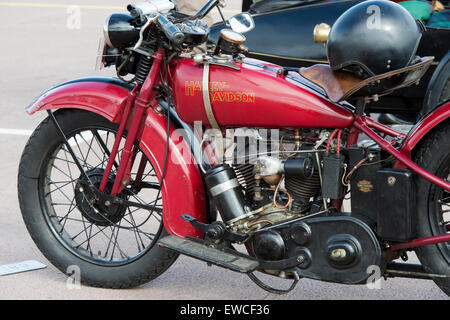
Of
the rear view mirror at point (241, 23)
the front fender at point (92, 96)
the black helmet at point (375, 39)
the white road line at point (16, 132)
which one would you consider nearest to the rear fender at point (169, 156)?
the front fender at point (92, 96)

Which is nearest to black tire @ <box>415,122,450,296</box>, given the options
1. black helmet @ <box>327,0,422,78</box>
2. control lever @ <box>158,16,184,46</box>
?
black helmet @ <box>327,0,422,78</box>

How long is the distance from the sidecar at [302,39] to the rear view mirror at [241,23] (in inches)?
94.1

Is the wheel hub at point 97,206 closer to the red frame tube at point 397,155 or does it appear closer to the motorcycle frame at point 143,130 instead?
the motorcycle frame at point 143,130

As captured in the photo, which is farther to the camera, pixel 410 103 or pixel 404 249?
pixel 410 103

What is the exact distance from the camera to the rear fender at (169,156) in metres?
3.72

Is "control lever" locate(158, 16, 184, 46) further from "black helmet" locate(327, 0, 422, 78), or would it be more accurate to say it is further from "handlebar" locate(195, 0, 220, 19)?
"black helmet" locate(327, 0, 422, 78)

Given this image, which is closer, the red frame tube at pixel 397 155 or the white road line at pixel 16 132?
the red frame tube at pixel 397 155

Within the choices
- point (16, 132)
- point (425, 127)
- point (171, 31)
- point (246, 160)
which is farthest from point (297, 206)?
point (16, 132)

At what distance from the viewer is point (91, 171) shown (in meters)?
4.05

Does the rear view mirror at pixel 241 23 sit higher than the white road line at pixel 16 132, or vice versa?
the rear view mirror at pixel 241 23

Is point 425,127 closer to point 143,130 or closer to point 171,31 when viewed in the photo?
point 171,31
